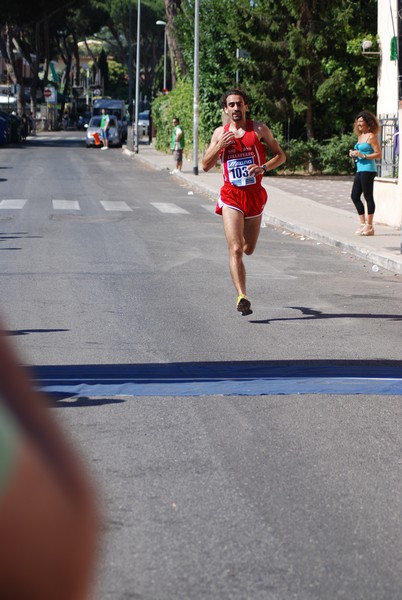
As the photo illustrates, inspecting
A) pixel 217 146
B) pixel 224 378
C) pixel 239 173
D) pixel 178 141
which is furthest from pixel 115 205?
pixel 224 378

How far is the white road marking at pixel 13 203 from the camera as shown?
79.2ft

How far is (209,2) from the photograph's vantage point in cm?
3891

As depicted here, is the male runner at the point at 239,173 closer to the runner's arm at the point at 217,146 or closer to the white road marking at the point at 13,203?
the runner's arm at the point at 217,146

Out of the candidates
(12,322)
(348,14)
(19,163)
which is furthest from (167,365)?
(19,163)

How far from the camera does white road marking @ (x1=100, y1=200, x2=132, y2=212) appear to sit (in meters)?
24.3

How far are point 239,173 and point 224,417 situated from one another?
4.25 m

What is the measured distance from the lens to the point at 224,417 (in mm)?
6172

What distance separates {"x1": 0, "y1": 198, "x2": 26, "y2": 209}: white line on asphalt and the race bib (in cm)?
1449

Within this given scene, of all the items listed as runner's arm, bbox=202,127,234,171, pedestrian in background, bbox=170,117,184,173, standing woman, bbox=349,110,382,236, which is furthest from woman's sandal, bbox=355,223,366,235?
pedestrian in background, bbox=170,117,184,173

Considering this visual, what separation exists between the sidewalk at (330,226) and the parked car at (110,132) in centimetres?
3467

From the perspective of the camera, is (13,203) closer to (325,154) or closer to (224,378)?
(325,154)

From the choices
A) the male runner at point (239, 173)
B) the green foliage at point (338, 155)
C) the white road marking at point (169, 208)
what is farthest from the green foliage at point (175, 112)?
the male runner at point (239, 173)

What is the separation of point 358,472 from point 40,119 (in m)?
102

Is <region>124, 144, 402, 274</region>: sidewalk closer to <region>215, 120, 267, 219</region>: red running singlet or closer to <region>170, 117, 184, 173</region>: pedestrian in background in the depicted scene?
<region>215, 120, 267, 219</region>: red running singlet
